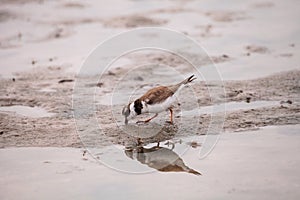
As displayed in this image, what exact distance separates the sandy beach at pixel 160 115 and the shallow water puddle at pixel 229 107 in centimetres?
2

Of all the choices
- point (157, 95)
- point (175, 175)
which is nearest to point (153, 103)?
point (157, 95)

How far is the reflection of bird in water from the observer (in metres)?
7.48

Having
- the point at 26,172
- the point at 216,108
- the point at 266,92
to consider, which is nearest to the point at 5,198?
the point at 26,172

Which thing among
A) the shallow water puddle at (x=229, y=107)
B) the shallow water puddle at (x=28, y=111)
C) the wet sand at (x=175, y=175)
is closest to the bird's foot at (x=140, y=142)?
the wet sand at (x=175, y=175)

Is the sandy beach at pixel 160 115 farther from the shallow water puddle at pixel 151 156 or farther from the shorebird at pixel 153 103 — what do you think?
the shorebird at pixel 153 103

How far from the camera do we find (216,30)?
44.3 ft

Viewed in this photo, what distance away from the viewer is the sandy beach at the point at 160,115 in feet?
23.3

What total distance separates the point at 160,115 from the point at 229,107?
110 cm

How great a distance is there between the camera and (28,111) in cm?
945

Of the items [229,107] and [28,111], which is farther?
[28,111]

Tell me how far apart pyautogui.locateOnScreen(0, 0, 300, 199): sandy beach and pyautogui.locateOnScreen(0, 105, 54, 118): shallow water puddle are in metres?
0.02

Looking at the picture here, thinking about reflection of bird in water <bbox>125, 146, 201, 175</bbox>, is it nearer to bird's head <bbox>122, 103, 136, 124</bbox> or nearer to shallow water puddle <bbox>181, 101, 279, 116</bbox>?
bird's head <bbox>122, 103, 136, 124</bbox>

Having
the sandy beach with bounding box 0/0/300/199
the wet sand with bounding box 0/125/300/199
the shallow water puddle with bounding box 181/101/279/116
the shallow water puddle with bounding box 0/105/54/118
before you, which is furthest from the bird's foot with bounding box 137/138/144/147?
the shallow water puddle with bounding box 0/105/54/118

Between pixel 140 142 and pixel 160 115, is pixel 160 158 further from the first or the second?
pixel 160 115
